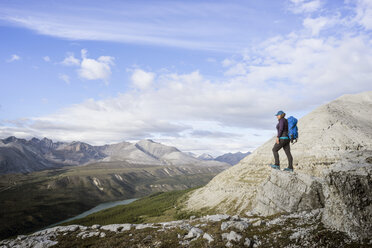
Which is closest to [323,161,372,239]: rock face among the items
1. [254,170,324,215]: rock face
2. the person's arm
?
[254,170,324,215]: rock face

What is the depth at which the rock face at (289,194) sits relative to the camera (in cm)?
2178

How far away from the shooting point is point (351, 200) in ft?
44.7

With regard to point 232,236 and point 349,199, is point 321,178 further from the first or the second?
point 232,236

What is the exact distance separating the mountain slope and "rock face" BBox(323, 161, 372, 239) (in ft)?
305

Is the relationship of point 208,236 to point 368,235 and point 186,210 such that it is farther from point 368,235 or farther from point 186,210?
point 186,210

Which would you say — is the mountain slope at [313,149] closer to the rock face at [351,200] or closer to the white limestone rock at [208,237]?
the white limestone rock at [208,237]

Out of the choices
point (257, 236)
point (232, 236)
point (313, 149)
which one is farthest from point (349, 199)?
point (313, 149)

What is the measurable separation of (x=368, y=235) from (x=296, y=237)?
3.91 meters

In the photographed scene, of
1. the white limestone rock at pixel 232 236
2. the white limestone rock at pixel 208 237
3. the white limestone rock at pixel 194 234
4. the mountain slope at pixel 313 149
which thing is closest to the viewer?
the white limestone rock at pixel 232 236

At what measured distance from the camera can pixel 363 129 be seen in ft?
357

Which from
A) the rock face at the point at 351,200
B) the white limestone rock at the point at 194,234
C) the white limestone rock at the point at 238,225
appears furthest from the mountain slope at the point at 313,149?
the rock face at the point at 351,200

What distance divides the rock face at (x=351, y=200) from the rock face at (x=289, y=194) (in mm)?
7597

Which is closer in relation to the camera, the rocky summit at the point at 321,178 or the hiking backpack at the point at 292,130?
the rocky summit at the point at 321,178

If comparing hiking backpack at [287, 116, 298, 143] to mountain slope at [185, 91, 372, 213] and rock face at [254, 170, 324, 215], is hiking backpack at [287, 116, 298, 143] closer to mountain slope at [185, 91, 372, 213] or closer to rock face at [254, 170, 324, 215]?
rock face at [254, 170, 324, 215]
